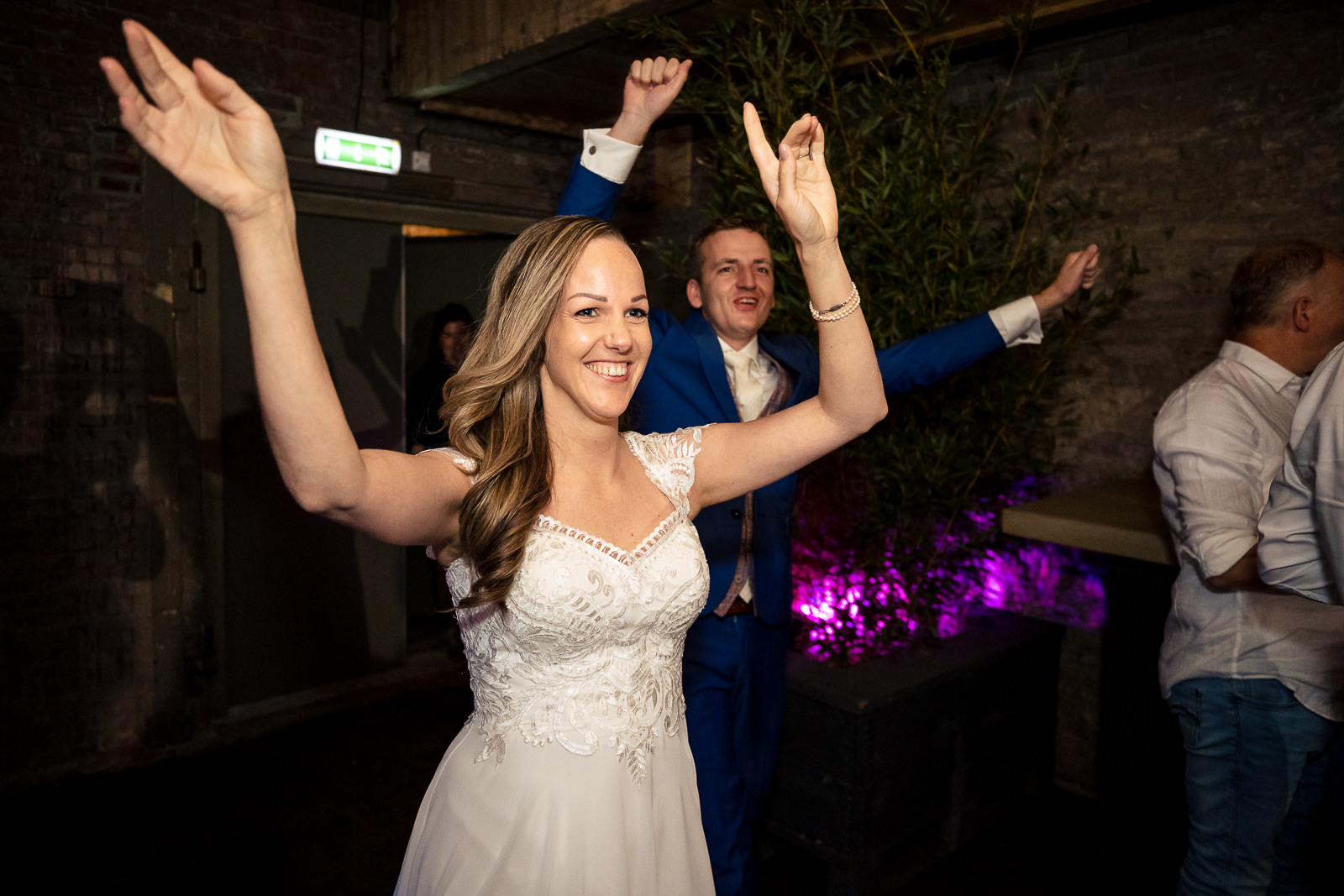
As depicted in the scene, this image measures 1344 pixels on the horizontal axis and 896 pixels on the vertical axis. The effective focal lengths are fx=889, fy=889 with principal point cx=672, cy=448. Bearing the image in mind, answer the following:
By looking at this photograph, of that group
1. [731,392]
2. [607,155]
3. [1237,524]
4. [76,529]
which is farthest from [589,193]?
[76,529]

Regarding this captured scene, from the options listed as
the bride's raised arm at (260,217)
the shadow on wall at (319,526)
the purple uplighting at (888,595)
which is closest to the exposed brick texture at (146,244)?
the shadow on wall at (319,526)

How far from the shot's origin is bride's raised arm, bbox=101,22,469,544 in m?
1.01

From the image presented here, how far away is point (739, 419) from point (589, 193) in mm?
774

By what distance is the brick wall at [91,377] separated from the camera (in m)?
3.60

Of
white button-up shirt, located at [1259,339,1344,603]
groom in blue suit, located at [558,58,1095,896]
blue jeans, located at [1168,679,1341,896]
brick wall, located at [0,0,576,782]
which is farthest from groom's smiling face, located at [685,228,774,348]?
brick wall, located at [0,0,576,782]

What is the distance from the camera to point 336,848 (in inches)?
129

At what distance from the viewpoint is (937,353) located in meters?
2.62

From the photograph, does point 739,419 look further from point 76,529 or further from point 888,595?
point 76,529

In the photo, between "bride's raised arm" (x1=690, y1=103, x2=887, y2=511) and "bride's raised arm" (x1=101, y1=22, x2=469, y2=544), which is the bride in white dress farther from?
"bride's raised arm" (x1=101, y1=22, x2=469, y2=544)

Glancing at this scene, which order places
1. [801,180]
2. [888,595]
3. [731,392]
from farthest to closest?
[888,595] < [731,392] < [801,180]

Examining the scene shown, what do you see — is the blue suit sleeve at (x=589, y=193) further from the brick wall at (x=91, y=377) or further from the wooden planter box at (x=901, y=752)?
the brick wall at (x=91, y=377)

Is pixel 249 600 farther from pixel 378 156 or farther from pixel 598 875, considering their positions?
pixel 598 875

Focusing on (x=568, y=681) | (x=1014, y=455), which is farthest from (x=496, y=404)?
(x=1014, y=455)

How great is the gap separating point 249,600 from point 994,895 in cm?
360
